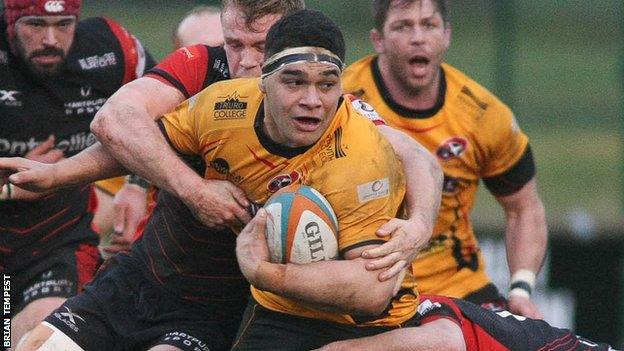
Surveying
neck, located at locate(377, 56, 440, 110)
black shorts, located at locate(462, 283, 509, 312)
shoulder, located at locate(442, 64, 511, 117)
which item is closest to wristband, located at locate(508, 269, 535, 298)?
black shorts, located at locate(462, 283, 509, 312)

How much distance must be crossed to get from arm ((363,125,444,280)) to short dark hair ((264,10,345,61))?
1.82ft

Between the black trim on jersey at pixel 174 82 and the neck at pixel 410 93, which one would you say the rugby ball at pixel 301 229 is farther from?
the neck at pixel 410 93

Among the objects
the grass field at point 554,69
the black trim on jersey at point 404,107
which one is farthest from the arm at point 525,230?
the grass field at point 554,69

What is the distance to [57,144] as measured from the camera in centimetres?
816

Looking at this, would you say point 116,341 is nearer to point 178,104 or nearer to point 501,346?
point 178,104

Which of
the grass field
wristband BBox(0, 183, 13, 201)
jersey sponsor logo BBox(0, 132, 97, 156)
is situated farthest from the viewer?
the grass field

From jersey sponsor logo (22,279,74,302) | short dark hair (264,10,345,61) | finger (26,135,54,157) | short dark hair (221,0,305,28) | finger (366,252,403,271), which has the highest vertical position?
short dark hair (264,10,345,61)

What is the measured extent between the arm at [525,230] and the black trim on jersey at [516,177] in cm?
3

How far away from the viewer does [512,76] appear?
13242 millimetres

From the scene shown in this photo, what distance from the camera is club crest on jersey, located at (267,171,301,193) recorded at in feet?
19.9

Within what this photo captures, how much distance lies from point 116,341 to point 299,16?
1708 millimetres

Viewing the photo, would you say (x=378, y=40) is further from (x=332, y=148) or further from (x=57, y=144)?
(x=332, y=148)

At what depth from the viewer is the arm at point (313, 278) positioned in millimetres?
5719

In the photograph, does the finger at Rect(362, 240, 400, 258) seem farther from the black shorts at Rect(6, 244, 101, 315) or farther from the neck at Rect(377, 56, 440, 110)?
the black shorts at Rect(6, 244, 101, 315)
